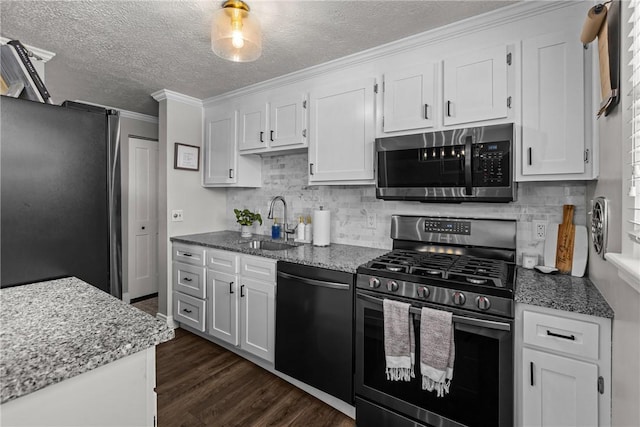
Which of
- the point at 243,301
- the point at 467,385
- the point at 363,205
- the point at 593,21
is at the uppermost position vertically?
the point at 593,21

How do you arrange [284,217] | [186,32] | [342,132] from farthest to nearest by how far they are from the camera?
[284,217]
[342,132]
[186,32]

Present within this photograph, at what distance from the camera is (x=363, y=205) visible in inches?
103

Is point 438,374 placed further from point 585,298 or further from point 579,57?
point 579,57

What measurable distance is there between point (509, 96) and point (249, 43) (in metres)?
1.45

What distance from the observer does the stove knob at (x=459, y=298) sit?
1.52 meters

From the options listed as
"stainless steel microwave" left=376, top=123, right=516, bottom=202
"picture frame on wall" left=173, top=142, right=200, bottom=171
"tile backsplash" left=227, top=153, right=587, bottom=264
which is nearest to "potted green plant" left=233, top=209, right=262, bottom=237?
"tile backsplash" left=227, top=153, right=587, bottom=264

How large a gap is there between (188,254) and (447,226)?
2.31 m

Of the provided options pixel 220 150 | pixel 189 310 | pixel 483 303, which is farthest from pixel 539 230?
pixel 189 310

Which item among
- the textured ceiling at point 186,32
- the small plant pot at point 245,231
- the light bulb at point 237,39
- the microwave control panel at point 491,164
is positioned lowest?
the small plant pot at point 245,231

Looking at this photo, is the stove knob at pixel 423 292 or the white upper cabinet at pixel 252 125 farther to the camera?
the white upper cabinet at pixel 252 125

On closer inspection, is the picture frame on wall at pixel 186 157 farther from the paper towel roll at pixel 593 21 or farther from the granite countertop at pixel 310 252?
the paper towel roll at pixel 593 21

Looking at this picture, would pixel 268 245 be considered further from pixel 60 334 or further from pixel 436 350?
pixel 60 334

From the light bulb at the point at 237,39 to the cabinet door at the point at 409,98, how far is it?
3.20 feet

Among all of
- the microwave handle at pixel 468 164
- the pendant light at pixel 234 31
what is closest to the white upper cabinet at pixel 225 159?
the pendant light at pixel 234 31
